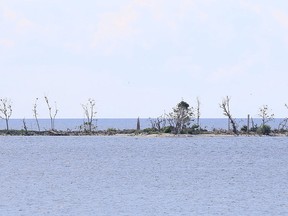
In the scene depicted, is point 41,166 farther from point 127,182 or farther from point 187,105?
point 187,105

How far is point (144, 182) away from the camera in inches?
2896

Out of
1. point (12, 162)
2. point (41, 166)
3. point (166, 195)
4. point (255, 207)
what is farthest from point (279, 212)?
point (12, 162)

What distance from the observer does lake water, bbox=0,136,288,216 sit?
5666 cm

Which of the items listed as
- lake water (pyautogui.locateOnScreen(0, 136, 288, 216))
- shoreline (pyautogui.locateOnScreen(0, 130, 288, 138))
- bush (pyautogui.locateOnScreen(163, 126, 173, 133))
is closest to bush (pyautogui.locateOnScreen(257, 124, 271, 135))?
shoreline (pyautogui.locateOnScreen(0, 130, 288, 138))

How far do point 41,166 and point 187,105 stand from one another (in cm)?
5770

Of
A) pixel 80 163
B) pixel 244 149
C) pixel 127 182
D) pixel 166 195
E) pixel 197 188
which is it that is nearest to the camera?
pixel 166 195

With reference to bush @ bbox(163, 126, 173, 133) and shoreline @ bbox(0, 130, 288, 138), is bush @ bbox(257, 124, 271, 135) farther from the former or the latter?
bush @ bbox(163, 126, 173, 133)

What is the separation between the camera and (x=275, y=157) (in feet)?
356

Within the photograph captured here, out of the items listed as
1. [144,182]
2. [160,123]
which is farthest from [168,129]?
[144,182]

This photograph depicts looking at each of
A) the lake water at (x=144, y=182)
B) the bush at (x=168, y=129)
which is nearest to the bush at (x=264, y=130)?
the bush at (x=168, y=129)

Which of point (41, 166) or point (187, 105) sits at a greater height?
point (187, 105)

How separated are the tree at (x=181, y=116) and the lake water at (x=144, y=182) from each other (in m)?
20.5

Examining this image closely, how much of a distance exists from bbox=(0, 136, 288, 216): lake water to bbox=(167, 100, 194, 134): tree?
20.5m

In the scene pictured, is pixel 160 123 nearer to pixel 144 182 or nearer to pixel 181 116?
pixel 181 116
